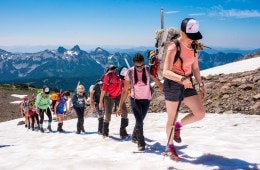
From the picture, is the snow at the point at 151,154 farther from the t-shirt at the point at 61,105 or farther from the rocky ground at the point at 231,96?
the t-shirt at the point at 61,105

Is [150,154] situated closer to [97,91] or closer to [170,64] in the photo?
[170,64]

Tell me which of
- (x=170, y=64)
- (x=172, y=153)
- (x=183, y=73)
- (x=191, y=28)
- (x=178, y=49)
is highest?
(x=191, y=28)

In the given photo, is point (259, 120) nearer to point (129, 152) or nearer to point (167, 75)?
point (129, 152)

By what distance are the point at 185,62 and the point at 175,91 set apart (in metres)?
0.64

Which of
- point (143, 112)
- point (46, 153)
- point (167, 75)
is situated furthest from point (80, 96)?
point (167, 75)

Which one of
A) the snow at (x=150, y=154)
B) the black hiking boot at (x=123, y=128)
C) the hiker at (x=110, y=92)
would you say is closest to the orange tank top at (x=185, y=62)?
the snow at (x=150, y=154)

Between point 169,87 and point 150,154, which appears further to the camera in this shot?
point 150,154

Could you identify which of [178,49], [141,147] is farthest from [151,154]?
[178,49]

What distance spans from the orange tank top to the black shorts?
27 cm

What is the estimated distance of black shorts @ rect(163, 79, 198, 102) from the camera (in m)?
7.25

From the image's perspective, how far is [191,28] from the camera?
6801mm

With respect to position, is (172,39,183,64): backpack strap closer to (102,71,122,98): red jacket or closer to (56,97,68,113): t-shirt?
(102,71,122,98): red jacket

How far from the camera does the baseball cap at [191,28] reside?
6785mm

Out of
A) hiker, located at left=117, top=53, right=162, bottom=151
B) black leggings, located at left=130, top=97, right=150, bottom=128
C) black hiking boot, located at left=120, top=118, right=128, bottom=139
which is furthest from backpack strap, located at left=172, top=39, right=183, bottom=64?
black hiking boot, located at left=120, top=118, right=128, bottom=139
